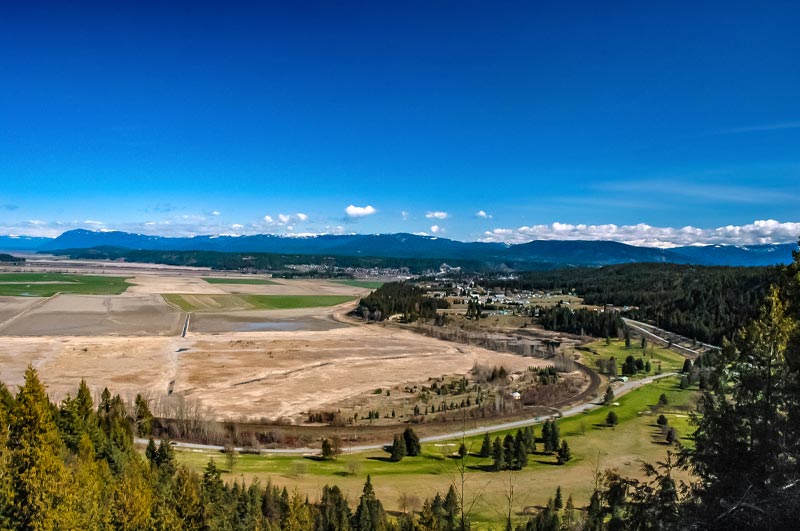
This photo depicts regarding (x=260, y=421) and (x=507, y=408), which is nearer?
(x=260, y=421)

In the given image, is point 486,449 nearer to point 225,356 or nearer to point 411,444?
point 411,444

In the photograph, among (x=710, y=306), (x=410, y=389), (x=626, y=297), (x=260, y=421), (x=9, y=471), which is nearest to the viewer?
(x=9, y=471)

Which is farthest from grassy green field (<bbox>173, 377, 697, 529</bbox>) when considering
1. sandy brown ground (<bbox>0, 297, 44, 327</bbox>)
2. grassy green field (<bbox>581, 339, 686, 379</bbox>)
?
sandy brown ground (<bbox>0, 297, 44, 327</bbox>)

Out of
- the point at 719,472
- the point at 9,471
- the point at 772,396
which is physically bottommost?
the point at 9,471

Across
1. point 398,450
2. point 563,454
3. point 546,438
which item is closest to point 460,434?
point 546,438

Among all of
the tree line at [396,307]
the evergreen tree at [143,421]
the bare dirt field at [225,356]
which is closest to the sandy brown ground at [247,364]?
the bare dirt field at [225,356]

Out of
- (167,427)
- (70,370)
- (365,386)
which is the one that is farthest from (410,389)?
(70,370)

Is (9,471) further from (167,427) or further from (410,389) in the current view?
(410,389)

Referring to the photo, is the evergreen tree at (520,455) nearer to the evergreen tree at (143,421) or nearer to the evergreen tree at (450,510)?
the evergreen tree at (450,510)

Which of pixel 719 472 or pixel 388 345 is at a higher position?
pixel 719 472

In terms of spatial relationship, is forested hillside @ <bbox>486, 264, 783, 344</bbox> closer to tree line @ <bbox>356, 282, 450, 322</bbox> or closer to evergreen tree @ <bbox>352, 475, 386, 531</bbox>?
tree line @ <bbox>356, 282, 450, 322</bbox>
